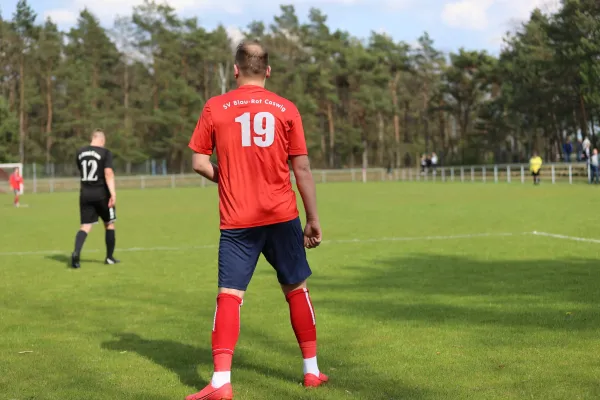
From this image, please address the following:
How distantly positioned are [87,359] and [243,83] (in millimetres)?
2415

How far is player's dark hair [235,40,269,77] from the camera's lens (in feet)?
16.3

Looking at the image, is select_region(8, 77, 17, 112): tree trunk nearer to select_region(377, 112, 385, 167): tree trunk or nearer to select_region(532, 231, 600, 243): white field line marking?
select_region(377, 112, 385, 167): tree trunk

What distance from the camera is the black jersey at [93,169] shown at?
12.2 metres

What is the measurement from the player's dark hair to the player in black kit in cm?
752

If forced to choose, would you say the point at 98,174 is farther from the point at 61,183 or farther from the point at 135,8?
the point at 135,8

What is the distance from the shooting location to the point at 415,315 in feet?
24.9

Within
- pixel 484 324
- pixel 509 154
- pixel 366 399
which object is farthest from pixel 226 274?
pixel 509 154

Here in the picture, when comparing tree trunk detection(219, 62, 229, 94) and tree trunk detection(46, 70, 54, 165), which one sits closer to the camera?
A: tree trunk detection(219, 62, 229, 94)

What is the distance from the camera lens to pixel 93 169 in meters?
12.3

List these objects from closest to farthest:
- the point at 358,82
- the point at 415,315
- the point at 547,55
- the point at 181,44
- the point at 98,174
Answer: the point at 415,315, the point at 98,174, the point at 547,55, the point at 181,44, the point at 358,82

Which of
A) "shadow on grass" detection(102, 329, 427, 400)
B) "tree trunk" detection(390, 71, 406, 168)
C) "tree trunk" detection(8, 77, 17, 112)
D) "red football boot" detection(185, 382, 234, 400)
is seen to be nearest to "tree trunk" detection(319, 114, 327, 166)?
"tree trunk" detection(390, 71, 406, 168)

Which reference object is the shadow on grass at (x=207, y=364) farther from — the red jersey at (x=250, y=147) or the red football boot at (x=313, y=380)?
the red jersey at (x=250, y=147)

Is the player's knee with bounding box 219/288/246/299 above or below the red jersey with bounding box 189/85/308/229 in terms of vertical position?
below

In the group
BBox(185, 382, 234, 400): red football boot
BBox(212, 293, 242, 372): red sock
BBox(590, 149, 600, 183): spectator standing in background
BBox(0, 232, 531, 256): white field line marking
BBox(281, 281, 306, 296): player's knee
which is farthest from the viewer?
BBox(590, 149, 600, 183): spectator standing in background
